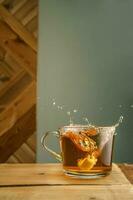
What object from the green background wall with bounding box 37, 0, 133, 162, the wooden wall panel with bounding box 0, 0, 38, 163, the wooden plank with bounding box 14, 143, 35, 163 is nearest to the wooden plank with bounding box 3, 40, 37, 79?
the wooden wall panel with bounding box 0, 0, 38, 163

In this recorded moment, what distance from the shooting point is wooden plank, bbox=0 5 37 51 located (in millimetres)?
2498

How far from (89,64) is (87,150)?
5.08 feet

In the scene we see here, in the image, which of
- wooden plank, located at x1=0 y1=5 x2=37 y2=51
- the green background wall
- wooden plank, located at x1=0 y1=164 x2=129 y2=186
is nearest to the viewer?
wooden plank, located at x1=0 y1=164 x2=129 y2=186

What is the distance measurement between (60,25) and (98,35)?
23 cm

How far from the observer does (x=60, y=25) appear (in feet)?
7.59

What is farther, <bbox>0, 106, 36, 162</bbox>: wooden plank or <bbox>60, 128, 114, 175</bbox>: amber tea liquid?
<bbox>0, 106, 36, 162</bbox>: wooden plank

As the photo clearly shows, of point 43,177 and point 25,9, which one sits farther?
point 25,9

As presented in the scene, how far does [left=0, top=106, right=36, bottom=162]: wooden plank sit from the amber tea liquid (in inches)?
68.2

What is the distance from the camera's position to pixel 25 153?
8.32 ft

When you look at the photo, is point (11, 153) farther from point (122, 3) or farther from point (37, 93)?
point (122, 3)

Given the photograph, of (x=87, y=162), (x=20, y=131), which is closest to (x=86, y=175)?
(x=87, y=162)

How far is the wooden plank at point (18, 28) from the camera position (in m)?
2.50

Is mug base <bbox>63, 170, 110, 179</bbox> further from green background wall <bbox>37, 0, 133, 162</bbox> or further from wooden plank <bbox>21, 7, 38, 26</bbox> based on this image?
A: wooden plank <bbox>21, 7, 38, 26</bbox>

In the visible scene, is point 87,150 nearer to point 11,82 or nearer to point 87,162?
point 87,162
